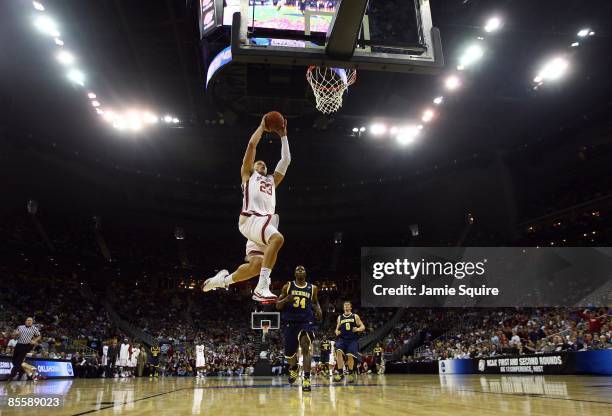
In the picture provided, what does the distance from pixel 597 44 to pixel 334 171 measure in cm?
1309

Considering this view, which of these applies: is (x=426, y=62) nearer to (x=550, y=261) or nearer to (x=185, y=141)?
(x=185, y=141)

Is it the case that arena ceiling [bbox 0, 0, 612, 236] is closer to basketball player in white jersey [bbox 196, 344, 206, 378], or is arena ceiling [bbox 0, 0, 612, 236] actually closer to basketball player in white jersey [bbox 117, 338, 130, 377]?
basketball player in white jersey [bbox 196, 344, 206, 378]

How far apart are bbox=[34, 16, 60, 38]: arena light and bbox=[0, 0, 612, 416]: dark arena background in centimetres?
9

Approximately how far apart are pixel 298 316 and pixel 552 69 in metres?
12.6

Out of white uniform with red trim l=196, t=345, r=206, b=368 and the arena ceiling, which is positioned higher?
the arena ceiling

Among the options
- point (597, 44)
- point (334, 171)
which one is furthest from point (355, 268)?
point (597, 44)

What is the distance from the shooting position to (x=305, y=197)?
2717 cm

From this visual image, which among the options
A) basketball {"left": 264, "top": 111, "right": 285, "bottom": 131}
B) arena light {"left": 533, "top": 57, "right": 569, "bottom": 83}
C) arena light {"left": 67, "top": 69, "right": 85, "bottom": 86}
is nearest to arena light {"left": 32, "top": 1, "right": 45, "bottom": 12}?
arena light {"left": 67, "top": 69, "right": 85, "bottom": 86}

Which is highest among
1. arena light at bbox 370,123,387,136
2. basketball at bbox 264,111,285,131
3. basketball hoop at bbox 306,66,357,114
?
arena light at bbox 370,123,387,136

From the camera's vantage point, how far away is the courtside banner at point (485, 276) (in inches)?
774

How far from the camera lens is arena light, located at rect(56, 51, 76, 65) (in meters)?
13.9

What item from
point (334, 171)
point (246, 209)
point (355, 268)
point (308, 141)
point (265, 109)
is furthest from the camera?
point (355, 268)

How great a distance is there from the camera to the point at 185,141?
21.4 metres

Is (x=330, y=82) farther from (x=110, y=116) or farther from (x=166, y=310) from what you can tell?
(x=166, y=310)
